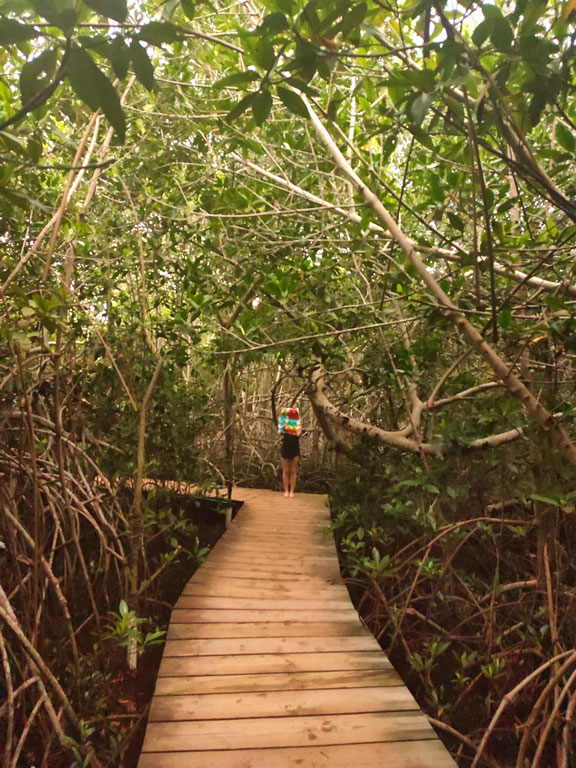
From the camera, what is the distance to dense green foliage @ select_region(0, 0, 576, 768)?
→ 56.1 inches

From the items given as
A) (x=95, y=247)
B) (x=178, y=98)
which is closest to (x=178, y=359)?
(x=95, y=247)

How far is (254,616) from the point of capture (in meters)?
2.32

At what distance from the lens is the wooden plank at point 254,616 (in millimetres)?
2260

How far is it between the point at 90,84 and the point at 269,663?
2056 mm

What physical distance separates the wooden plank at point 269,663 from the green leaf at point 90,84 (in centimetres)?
195

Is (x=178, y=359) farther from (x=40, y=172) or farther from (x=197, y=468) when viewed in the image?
(x=40, y=172)

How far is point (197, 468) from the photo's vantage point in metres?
3.61

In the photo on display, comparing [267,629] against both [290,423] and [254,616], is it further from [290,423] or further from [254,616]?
[290,423]

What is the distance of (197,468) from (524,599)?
94.6 inches

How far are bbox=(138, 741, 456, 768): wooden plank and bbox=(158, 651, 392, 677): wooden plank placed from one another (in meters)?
0.42

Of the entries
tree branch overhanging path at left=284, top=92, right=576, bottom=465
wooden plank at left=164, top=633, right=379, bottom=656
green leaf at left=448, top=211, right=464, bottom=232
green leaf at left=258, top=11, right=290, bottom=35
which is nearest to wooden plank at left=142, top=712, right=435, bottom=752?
wooden plank at left=164, top=633, right=379, bottom=656

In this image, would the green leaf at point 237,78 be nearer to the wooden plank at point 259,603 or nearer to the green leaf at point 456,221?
the green leaf at point 456,221

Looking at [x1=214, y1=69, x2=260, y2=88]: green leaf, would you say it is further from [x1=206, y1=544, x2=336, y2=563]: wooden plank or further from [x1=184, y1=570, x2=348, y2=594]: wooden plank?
[x1=206, y1=544, x2=336, y2=563]: wooden plank

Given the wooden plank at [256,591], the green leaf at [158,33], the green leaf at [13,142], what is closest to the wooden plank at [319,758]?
the wooden plank at [256,591]
